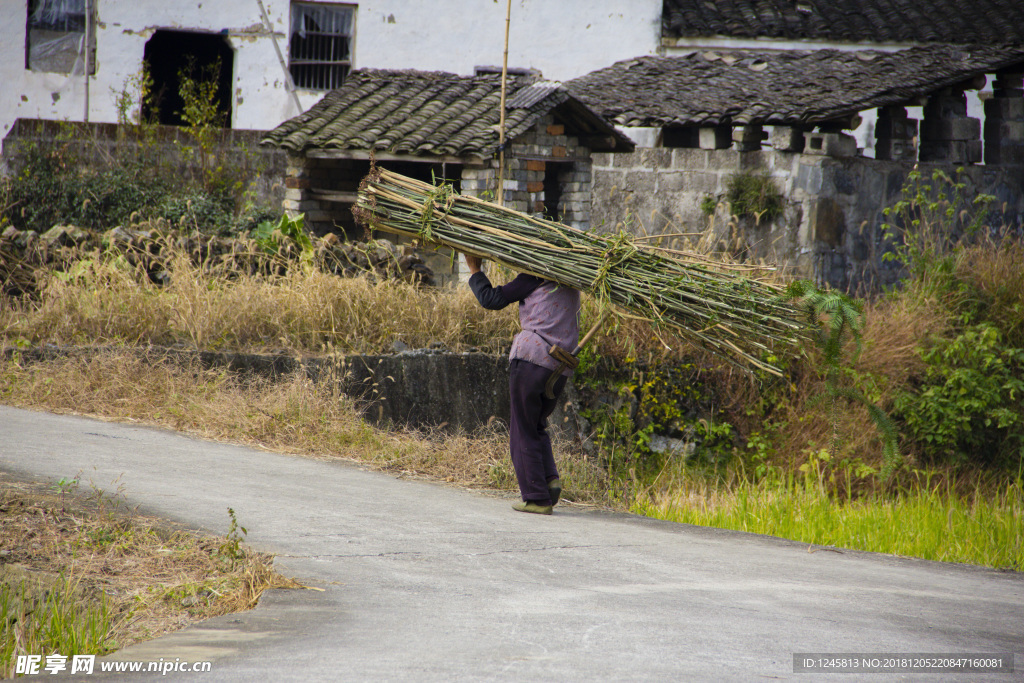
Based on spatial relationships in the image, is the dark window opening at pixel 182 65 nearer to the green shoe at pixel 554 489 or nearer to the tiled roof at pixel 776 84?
the tiled roof at pixel 776 84

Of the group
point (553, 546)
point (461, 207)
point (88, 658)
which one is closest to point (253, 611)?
point (88, 658)

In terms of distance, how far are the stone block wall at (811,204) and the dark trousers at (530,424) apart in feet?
16.9

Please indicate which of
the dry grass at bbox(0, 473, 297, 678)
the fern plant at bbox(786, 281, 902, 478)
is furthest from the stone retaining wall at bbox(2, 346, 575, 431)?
the dry grass at bbox(0, 473, 297, 678)

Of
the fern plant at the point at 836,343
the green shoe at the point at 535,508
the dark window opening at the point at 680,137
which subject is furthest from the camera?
the dark window opening at the point at 680,137

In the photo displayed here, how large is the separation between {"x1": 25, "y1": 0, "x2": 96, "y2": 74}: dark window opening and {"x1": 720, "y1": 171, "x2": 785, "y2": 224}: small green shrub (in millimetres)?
12186

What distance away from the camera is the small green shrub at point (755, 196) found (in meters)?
11.3

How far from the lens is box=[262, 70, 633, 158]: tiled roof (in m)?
10.6

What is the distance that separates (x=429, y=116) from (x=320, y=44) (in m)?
7.44

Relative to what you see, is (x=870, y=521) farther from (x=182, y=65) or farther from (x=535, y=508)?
(x=182, y=65)

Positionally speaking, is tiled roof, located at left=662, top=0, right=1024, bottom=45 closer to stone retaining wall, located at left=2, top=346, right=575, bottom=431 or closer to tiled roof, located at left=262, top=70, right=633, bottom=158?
tiled roof, located at left=262, top=70, right=633, bottom=158

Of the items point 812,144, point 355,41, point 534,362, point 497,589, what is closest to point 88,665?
point 497,589

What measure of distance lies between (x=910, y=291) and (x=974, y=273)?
62cm

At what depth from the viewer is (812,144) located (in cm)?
1111

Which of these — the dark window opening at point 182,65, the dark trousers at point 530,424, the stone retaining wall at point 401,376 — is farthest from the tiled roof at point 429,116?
the dark window opening at point 182,65
